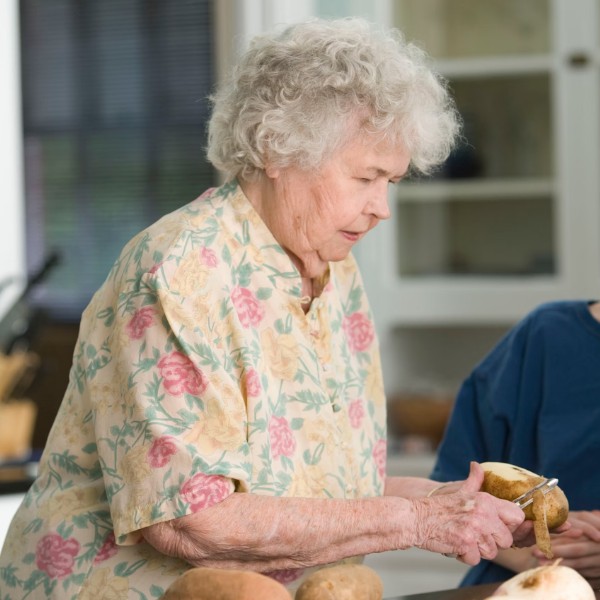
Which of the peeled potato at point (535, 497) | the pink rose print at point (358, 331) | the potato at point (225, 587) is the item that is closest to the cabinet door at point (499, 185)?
the pink rose print at point (358, 331)

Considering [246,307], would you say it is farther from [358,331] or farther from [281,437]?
[358,331]

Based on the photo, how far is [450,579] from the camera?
298 cm

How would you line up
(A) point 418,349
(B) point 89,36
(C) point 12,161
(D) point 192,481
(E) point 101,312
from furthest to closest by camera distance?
(B) point 89,36
(C) point 12,161
(A) point 418,349
(E) point 101,312
(D) point 192,481

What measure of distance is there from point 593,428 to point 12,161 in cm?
257

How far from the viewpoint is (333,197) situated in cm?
139

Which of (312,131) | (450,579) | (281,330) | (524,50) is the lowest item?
(450,579)

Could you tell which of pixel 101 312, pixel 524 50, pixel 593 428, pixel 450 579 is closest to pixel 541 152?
pixel 524 50

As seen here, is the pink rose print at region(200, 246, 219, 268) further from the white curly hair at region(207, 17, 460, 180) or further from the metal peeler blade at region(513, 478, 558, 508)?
the metal peeler blade at region(513, 478, 558, 508)

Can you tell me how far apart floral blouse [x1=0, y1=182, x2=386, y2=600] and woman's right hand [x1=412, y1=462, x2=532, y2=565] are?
0.60ft

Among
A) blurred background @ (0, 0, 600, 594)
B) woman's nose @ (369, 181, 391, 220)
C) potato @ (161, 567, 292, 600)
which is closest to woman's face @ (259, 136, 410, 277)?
woman's nose @ (369, 181, 391, 220)

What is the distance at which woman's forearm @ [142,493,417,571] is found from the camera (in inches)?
48.1

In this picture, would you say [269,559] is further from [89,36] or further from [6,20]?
[89,36]

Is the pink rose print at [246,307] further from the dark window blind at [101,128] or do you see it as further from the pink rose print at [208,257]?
the dark window blind at [101,128]

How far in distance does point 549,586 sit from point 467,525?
293 millimetres
